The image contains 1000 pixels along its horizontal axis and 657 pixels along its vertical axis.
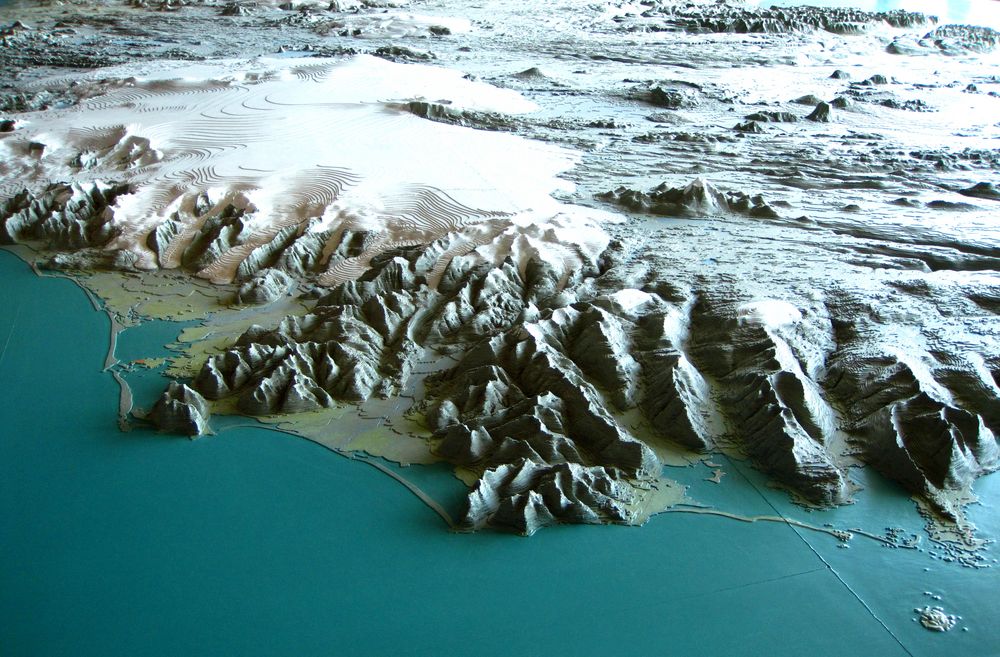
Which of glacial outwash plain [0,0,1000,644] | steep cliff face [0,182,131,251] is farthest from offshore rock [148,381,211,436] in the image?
steep cliff face [0,182,131,251]

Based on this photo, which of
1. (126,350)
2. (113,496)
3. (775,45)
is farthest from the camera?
(775,45)

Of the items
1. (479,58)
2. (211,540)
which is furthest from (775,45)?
(211,540)

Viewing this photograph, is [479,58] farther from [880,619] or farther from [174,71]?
[880,619]

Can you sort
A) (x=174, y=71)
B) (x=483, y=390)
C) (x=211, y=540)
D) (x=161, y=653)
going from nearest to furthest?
(x=161, y=653) < (x=211, y=540) < (x=483, y=390) < (x=174, y=71)

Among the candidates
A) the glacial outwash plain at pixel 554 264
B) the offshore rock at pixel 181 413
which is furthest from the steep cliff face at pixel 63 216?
the offshore rock at pixel 181 413

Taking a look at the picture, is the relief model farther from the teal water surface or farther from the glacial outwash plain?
the teal water surface

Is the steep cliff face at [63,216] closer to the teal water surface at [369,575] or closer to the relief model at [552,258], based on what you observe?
the relief model at [552,258]

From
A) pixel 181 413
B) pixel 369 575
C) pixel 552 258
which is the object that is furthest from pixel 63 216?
pixel 369 575

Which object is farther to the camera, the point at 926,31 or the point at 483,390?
the point at 926,31
